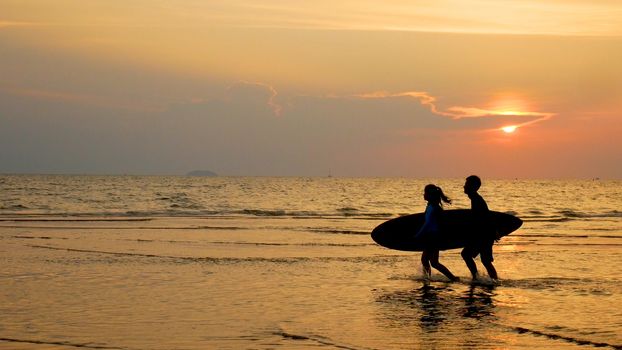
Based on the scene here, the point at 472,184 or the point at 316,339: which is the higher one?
the point at 472,184

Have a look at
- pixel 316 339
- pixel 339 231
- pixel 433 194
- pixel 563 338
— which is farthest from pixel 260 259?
pixel 339 231

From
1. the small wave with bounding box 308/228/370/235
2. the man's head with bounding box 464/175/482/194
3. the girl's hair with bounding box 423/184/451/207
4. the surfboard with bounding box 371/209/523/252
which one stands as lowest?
the small wave with bounding box 308/228/370/235

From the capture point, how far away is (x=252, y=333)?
10.2 m

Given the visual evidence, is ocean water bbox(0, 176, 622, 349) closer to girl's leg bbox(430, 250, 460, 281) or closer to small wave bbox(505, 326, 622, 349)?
small wave bbox(505, 326, 622, 349)

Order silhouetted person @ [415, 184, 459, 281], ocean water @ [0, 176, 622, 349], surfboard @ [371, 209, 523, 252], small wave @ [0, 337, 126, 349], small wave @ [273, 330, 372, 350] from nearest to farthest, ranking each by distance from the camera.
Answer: small wave @ [0, 337, 126, 349] < small wave @ [273, 330, 372, 350] < ocean water @ [0, 176, 622, 349] < silhouetted person @ [415, 184, 459, 281] < surfboard @ [371, 209, 523, 252]

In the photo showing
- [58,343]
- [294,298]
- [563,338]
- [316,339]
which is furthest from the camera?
[294,298]

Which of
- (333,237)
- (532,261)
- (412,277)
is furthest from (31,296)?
(333,237)

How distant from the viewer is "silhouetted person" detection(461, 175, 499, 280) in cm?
1502

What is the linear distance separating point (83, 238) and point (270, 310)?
15.7 metres

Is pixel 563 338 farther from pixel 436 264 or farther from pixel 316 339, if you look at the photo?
pixel 436 264

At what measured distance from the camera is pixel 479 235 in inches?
593

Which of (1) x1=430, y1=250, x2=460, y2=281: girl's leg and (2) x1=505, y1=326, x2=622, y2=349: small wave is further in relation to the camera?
(1) x1=430, y1=250, x2=460, y2=281: girl's leg

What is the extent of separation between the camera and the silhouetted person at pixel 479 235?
1502 centimetres

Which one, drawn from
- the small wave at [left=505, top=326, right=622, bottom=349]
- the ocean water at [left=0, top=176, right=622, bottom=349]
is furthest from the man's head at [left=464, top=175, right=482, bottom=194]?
the small wave at [left=505, top=326, right=622, bottom=349]
